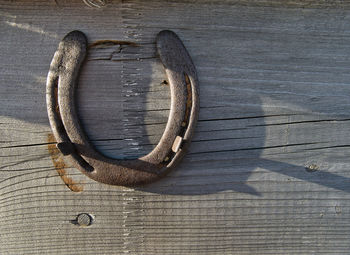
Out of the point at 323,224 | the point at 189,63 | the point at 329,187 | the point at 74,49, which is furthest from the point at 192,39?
the point at 323,224

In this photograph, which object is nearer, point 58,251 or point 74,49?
point 74,49

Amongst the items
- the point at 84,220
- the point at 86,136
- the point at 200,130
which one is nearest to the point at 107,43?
the point at 86,136

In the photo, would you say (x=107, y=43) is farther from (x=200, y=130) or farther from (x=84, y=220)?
(x=84, y=220)

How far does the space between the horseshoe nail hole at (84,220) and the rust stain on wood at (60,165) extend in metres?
0.10

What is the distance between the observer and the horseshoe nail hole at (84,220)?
1.00 m

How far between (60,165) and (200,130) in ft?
1.69

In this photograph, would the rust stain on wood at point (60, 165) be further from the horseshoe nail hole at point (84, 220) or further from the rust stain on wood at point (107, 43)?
the rust stain on wood at point (107, 43)

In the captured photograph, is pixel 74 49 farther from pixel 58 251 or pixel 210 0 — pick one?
pixel 58 251

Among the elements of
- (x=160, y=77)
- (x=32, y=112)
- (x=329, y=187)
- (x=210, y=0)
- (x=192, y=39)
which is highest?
(x=210, y=0)

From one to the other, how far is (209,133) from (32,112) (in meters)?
0.62

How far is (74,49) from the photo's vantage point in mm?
Answer: 892

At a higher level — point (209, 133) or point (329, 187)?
point (209, 133)

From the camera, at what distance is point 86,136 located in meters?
0.94

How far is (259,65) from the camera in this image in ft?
3.10
